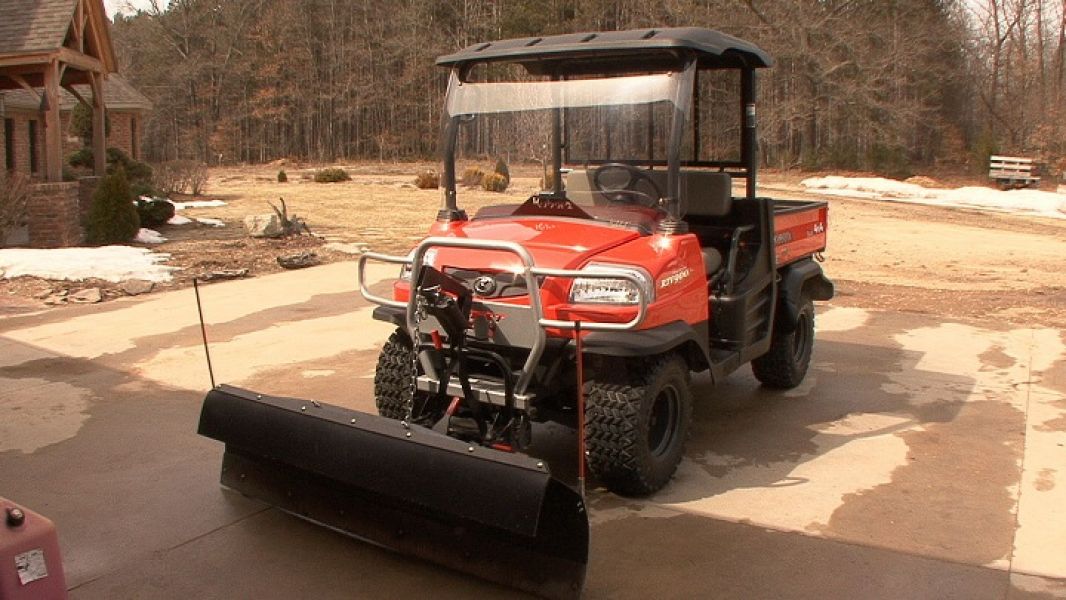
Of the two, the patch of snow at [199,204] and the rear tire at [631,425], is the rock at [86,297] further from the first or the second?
the patch of snow at [199,204]

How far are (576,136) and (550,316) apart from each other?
1.51 meters

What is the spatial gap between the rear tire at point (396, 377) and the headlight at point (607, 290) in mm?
1118

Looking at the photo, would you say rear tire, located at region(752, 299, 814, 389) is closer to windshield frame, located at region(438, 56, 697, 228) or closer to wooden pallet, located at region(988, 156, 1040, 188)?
windshield frame, located at region(438, 56, 697, 228)

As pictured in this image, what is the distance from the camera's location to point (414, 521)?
4133 mm

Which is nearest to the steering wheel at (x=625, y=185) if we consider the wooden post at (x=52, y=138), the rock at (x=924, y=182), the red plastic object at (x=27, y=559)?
the red plastic object at (x=27, y=559)

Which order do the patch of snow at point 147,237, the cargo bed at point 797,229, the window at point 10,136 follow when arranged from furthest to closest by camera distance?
the window at point 10,136
the patch of snow at point 147,237
the cargo bed at point 797,229

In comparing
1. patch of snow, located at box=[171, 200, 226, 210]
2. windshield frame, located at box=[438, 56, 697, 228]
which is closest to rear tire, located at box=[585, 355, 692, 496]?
windshield frame, located at box=[438, 56, 697, 228]

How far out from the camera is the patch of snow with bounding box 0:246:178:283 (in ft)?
40.0

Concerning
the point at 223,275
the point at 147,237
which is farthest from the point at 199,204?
the point at 223,275

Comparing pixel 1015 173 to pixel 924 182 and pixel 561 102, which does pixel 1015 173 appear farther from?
pixel 561 102

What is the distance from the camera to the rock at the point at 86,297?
1084 centimetres

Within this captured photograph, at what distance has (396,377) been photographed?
5375 mm

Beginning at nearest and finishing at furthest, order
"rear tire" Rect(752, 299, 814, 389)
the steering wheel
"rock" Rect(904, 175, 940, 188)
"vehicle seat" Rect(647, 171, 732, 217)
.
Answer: the steering wheel, "vehicle seat" Rect(647, 171, 732, 217), "rear tire" Rect(752, 299, 814, 389), "rock" Rect(904, 175, 940, 188)

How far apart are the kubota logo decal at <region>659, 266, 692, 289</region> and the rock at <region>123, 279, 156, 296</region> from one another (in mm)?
8204
